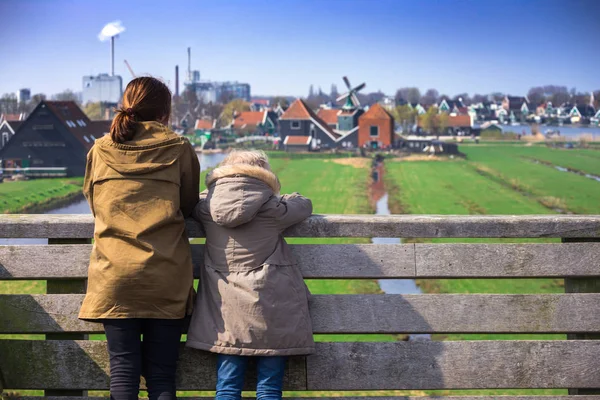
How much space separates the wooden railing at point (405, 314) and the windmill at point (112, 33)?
42079mm

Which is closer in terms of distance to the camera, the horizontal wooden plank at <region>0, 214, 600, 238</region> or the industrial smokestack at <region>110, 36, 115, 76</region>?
the horizontal wooden plank at <region>0, 214, 600, 238</region>

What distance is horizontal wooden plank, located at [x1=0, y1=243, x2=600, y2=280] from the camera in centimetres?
279

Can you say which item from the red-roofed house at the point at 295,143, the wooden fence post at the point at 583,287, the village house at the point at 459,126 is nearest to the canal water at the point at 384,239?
the red-roofed house at the point at 295,143

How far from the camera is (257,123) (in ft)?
128

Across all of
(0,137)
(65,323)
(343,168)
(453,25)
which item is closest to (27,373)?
(65,323)

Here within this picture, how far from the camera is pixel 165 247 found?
8.07 ft

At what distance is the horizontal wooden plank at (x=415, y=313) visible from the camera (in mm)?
2799

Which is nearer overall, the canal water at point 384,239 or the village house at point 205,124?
the canal water at point 384,239

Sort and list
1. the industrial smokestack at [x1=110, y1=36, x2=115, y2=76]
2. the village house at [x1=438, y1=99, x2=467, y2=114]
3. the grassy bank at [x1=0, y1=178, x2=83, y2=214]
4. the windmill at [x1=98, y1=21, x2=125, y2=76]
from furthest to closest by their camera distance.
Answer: the village house at [x1=438, y1=99, x2=467, y2=114] → the windmill at [x1=98, y1=21, x2=125, y2=76] → the industrial smokestack at [x1=110, y1=36, x2=115, y2=76] → the grassy bank at [x1=0, y1=178, x2=83, y2=214]

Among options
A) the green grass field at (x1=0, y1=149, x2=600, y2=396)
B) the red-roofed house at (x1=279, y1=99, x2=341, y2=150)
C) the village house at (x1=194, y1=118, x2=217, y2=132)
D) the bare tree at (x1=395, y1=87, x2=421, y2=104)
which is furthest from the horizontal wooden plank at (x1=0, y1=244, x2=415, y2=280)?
the bare tree at (x1=395, y1=87, x2=421, y2=104)

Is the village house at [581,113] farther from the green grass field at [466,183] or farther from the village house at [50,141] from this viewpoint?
the village house at [50,141]

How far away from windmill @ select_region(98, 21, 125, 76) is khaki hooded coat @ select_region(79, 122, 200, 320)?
4238 centimetres

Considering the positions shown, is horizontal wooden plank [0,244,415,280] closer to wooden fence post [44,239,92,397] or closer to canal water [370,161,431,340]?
wooden fence post [44,239,92,397]

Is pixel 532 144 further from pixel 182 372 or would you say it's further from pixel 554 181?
pixel 182 372
